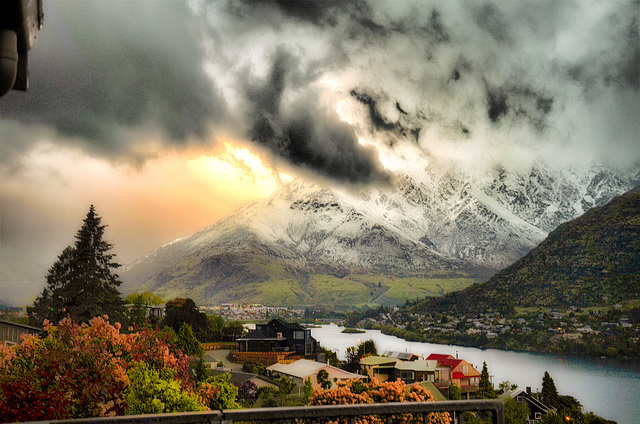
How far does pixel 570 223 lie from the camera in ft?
328

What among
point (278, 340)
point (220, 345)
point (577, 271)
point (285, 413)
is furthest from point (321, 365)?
point (577, 271)

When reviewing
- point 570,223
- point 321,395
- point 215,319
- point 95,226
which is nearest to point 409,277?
point 570,223

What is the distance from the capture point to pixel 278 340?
120 ft

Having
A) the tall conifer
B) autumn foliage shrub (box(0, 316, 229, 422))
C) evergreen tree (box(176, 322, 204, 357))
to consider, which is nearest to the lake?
the tall conifer

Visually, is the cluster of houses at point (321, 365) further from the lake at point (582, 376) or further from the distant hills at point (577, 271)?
the distant hills at point (577, 271)

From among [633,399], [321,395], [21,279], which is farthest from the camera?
[633,399]

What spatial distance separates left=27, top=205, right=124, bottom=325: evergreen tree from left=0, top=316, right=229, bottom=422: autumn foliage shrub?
57.7 feet

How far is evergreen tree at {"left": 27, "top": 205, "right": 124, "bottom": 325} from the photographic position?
869 inches

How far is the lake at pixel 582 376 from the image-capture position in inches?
1220

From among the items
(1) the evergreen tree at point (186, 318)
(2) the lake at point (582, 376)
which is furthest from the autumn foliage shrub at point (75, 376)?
(2) the lake at point (582, 376)

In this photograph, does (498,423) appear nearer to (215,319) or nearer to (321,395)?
(321,395)

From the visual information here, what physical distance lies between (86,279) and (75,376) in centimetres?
1984

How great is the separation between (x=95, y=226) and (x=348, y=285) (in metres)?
135

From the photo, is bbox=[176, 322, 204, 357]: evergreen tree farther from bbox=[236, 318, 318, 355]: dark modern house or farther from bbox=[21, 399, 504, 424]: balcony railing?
bbox=[21, 399, 504, 424]: balcony railing
